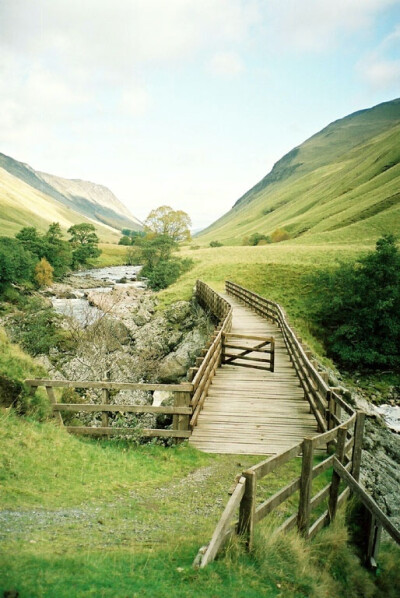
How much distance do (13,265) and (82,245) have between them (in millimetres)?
38072

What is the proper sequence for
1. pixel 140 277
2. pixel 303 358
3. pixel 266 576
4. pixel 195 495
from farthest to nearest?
1. pixel 140 277
2. pixel 303 358
3. pixel 195 495
4. pixel 266 576

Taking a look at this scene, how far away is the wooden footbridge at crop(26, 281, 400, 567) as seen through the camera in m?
4.95

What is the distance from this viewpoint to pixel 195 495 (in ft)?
22.5

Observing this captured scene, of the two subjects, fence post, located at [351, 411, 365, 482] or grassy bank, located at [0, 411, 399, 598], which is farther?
fence post, located at [351, 411, 365, 482]

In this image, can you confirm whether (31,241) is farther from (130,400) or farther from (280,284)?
(130,400)

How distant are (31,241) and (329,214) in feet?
241

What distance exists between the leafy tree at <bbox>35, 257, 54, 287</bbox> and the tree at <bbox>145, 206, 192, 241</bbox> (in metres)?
23.1

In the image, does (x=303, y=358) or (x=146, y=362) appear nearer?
(x=303, y=358)

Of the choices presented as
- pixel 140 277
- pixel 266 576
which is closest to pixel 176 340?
pixel 266 576

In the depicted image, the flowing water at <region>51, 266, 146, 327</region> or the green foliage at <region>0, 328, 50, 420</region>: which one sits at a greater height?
the green foliage at <region>0, 328, 50, 420</region>

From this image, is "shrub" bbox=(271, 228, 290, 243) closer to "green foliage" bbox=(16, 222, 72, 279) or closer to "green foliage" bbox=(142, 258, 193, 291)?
"green foliage" bbox=(142, 258, 193, 291)

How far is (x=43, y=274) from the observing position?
56.2 meters

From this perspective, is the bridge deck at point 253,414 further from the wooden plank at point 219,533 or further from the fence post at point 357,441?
the wooden plank at point 219,533

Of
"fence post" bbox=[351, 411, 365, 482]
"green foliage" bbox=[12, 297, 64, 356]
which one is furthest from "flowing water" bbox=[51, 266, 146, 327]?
"fence post" bbox=[351, 411, 365, 482]
